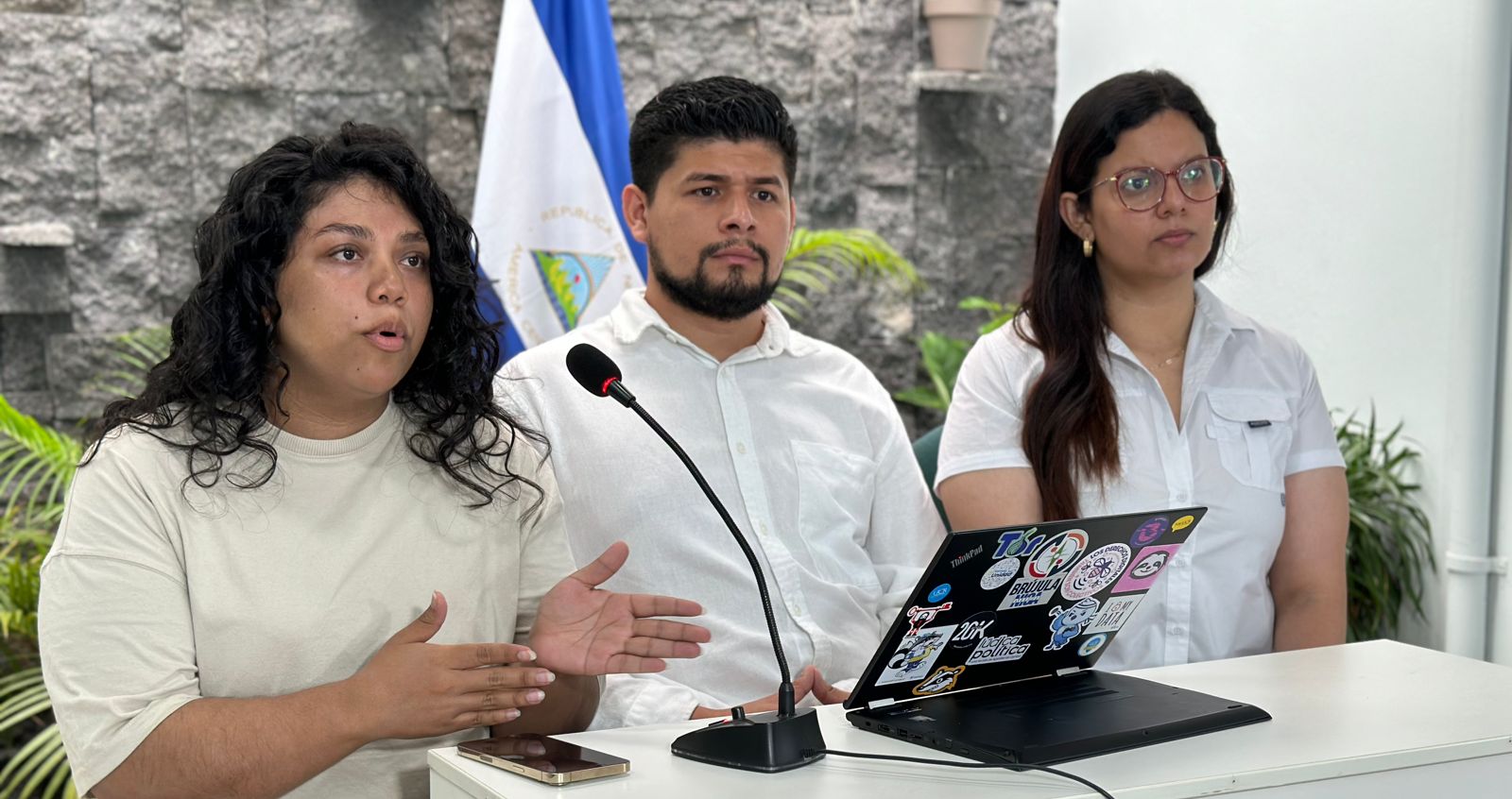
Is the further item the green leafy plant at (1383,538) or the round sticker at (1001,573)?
the green leafy plant at (1383,538)

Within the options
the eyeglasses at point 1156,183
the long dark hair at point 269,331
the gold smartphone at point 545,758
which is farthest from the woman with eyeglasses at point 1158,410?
the gold smartphone at point 545,758

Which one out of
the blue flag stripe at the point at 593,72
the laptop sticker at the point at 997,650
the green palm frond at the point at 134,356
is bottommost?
the laptop sticker at the point at 997,650

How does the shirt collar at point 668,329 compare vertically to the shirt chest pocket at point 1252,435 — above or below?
above

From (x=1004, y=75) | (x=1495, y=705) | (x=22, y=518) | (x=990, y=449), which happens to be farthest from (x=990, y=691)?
(x=1004, y=75)

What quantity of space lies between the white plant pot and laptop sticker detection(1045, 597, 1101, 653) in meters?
2.77

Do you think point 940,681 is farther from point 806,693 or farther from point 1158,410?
point 1158,410

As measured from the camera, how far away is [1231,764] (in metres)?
1.35

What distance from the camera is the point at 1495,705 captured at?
158 cm

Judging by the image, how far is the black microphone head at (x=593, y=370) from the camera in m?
1.52

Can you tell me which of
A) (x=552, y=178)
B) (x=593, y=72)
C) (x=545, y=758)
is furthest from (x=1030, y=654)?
(x=593, y=72)

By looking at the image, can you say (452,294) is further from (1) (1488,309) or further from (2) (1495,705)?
(1) (1488,309)

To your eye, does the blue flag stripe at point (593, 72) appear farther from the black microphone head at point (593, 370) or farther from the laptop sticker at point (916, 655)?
the laptop sticker at point (916, 655)

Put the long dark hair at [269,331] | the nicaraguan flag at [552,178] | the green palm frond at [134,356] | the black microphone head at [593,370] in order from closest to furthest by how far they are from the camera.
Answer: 1. the black microphone head at [593,370]
2. the long dark hair at [269,331]
3. the nicaraguan flag at [552,178]
4. the green palm frond at [134,356]

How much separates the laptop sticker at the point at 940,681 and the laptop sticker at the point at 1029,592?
102 mm
